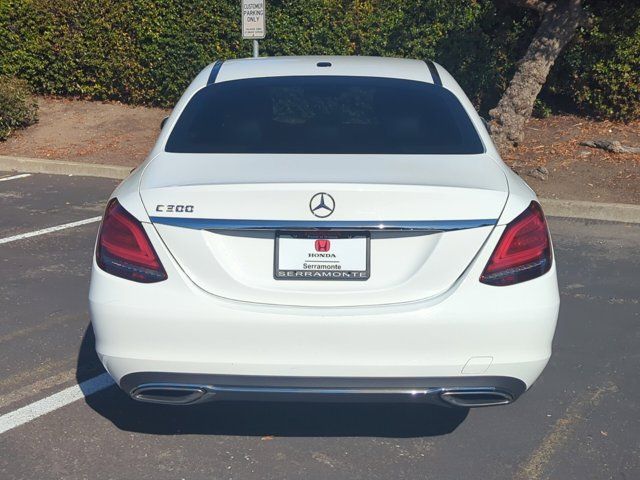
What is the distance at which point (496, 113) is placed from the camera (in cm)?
1180

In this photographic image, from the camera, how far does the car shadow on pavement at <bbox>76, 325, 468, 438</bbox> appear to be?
431cm

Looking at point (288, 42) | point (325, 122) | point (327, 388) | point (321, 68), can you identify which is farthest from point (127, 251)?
point (288, 42)

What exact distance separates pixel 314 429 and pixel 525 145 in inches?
320

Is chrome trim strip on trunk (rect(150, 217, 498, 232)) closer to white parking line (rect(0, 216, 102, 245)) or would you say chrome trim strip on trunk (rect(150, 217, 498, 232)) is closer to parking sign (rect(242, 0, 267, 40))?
white parking line (rect(0, 216, 102, 245))

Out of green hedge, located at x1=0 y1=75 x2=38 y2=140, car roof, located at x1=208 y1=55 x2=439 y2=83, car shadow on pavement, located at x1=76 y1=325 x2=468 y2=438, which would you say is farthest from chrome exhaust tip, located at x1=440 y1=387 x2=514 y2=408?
green hedge, located at x1=0 y1=75 x2=38 y2=140

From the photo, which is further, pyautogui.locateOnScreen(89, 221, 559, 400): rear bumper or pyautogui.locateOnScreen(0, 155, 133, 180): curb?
pyautogui.locateOnScreen(0, 155, 133, 180): curb

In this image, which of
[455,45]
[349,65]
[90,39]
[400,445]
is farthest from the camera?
[90,39]

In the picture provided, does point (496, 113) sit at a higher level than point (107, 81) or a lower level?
higher

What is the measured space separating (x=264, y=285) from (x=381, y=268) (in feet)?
1.44

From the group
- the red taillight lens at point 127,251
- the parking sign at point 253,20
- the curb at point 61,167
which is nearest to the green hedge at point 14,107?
the curb at point 61,167

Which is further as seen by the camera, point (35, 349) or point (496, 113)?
point (496, 113)

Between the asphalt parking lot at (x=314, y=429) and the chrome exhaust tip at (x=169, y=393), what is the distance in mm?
399

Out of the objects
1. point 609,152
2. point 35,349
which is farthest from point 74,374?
point 609,152

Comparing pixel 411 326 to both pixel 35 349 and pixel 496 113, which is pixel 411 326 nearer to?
pixel 35 349
